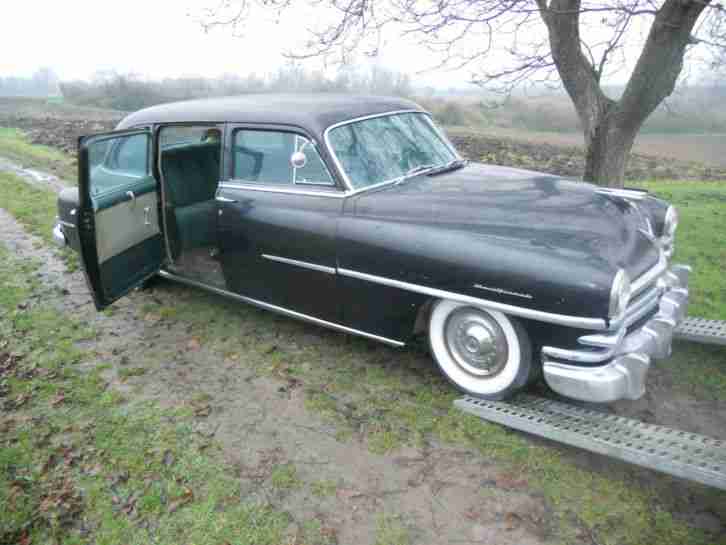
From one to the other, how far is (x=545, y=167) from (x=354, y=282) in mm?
10358

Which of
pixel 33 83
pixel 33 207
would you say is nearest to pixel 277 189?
pixel 33 207

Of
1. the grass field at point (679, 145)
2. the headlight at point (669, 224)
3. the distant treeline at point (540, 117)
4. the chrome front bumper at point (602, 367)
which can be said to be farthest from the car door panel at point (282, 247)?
the distant treeline at point (540, 117)

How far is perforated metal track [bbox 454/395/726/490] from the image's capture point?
9.00 feet

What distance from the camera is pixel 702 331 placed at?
4.14m

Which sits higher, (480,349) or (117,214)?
(117,214)

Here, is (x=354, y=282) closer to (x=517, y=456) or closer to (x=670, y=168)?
(x=517, y=456)

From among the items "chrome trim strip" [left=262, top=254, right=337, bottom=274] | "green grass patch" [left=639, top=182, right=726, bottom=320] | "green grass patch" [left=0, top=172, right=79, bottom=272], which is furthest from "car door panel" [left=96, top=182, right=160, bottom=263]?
"green grass patch" [left=639, top=182, right=726, bottom=320]

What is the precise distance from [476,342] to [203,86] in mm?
29414

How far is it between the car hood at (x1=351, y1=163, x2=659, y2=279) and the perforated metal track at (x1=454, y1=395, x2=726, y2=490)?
831 millimetres

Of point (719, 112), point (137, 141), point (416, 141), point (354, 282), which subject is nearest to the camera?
point (354, 282)

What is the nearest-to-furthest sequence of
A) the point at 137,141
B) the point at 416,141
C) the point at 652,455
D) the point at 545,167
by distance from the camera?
1. the point at 652,455
2. the point at 416,141
3. the point at 137,141
4. the point at 545,167

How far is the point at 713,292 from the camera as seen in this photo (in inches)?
201

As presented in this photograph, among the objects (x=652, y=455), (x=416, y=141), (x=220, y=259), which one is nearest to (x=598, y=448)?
(x=652, y=455)

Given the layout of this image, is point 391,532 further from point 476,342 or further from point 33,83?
point 33,83
